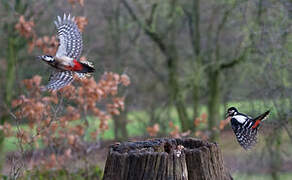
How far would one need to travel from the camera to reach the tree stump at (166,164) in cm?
334

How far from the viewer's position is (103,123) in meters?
8.48

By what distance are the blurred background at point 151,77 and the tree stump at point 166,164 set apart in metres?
3.54

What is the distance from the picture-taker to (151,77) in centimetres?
1912

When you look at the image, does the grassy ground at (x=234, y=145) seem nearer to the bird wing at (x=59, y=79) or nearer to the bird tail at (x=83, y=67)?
the bird wing at (x=59, y=79)

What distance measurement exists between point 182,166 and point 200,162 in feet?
0.60

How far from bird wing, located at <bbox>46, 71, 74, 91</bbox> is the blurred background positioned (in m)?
2.36

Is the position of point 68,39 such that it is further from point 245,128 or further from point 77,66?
point 245,128

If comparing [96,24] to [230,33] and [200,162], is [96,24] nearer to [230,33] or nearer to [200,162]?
[230,33]

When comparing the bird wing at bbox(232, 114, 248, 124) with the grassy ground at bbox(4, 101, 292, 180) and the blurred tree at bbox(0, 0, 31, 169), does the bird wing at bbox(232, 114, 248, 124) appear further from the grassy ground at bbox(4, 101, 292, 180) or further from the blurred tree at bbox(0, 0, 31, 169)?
the blurred tree at bbox(0, 0, 31, 169)

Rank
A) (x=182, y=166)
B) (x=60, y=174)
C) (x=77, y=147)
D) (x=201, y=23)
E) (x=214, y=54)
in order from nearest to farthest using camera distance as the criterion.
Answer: (x=182, y=166), (x=60, y=174), (x=77, y=147), (x=214, y=54), (x=201, y=23)

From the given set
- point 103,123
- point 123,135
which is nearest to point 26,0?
point 103,123

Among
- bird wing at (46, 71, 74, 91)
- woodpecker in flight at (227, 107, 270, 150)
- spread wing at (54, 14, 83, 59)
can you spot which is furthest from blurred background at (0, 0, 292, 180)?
woodpecker in flight at (227, 107, 270, 150)

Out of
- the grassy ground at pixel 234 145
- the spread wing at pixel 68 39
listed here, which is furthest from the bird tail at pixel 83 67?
the grassy ground at pixel 234 145

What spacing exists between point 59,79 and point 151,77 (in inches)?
576
